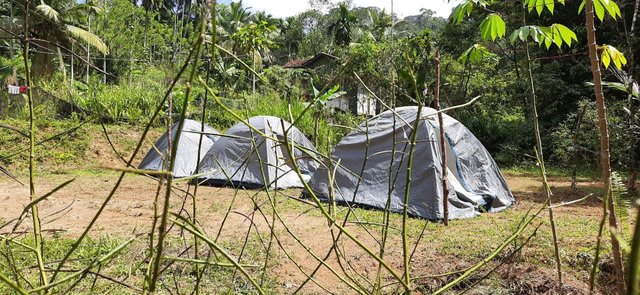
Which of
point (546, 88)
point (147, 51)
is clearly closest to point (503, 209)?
point (546, 88)

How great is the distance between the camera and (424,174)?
5.82 metres

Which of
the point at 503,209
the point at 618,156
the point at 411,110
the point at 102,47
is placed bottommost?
the point at 503,209

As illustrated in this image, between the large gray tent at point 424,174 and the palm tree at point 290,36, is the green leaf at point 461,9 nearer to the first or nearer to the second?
the large gray tent at point 424,174

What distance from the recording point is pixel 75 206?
5.62 meters

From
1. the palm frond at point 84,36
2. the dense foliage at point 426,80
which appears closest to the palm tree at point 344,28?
the dense foliage at point 426,80

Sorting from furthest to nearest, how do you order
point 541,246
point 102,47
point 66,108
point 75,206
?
1. point 102,47
2. point 66,108
3. point 75,206
4. point 541,246

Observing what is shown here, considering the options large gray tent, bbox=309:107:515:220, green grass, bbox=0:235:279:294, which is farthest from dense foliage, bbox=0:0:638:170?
green grass, bbox=0:235:279:294

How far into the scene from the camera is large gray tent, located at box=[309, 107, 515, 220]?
5727 mm

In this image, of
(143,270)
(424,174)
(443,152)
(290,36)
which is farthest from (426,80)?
(290,36)

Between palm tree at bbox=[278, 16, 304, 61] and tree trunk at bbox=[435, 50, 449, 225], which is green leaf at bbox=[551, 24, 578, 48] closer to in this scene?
tree trunk at bbox=[435, 50, 449, 225]

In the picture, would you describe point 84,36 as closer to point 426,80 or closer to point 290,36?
point 426,80

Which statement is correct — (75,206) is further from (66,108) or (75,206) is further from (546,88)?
(546,88)

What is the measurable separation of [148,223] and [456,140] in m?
3.90

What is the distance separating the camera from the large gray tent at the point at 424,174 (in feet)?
18.8
